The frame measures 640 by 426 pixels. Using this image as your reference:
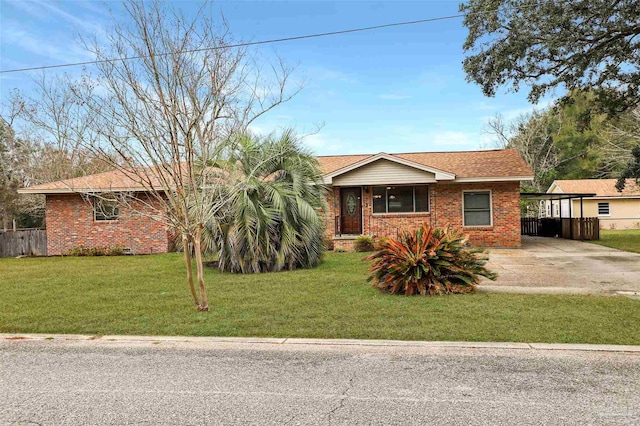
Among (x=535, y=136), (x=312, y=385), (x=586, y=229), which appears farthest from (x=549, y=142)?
(x=312, y=385)

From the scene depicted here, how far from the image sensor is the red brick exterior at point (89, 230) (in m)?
18.9

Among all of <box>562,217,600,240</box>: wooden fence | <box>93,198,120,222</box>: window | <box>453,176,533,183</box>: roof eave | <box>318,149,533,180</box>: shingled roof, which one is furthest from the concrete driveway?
<box>93,198,120,222</box>: window

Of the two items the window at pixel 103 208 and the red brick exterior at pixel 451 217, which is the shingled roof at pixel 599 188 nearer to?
the red brick exterior at pixel 451 217

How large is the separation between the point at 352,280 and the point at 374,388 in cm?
618

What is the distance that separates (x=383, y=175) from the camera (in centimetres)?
1762

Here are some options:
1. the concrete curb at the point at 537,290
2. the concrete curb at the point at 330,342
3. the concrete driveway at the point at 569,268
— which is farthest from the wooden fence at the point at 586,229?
the concrete curb at the point at 330,342

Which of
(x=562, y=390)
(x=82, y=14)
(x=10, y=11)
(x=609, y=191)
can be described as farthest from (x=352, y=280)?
(x=609, y=191)

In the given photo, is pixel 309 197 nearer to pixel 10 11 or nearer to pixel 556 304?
pixel 556 304

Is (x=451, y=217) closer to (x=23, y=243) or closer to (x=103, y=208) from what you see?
(x=103, y=208)

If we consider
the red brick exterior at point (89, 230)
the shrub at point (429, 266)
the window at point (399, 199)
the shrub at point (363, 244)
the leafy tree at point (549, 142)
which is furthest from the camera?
the leafy tree at point (549, 142)

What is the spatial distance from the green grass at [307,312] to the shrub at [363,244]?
20.9ft

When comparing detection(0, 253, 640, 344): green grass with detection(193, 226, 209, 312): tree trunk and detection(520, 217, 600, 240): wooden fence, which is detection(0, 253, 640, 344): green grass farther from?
detection(520, 217, 600, 240): wooden fence

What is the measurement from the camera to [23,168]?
106 feet

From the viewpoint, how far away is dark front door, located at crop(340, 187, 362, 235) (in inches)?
737
